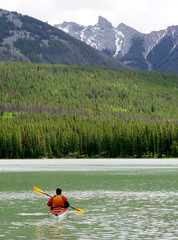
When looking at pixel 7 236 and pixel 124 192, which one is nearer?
pixel 7 236

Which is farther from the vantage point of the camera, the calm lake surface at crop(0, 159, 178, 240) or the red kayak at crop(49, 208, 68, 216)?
the red kayak at crop(49, 208, 68, 216)

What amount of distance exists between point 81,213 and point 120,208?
5.00m

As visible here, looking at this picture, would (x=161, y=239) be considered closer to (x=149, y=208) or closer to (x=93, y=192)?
(x=149, y=208)

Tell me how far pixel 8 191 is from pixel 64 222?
93.5 ft

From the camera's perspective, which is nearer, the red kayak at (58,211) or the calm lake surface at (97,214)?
the calm lake surface at (97,214)

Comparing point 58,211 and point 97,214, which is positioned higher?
point 58,211

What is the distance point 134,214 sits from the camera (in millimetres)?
47812

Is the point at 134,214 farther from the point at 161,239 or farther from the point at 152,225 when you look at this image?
the point at 161,239

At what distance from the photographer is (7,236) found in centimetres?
3741

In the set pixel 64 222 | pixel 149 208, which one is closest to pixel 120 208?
pixel 149 208

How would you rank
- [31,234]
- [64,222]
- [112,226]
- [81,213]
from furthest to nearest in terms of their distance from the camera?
[81,213], [64,222], [112,226], [31,234]

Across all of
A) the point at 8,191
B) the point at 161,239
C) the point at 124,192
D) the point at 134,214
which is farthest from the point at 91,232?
the point at 8,191

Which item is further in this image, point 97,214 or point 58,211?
point 58,211

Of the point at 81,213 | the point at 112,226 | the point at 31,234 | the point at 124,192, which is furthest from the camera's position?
the point at 124,192
